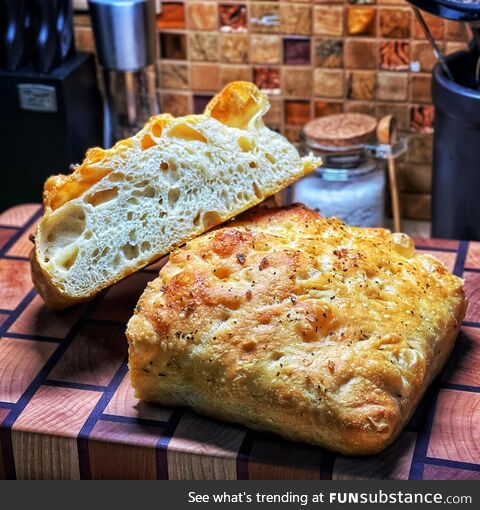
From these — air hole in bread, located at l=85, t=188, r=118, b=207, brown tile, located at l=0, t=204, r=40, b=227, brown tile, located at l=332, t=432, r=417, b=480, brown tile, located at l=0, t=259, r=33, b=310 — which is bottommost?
brown tile, located at l=332, t=432, r=417, b=480

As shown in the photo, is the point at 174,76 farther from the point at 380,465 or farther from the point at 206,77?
the point at 380,465

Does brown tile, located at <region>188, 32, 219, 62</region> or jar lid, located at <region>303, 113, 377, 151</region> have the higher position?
brown tile, located at <region>188, 32, 219, 62</region>

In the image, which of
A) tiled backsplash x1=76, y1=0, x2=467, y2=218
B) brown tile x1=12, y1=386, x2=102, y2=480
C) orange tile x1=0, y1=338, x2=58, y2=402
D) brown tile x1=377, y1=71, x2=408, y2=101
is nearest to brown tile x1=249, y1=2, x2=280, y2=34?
tiled backsplash x1=76, y1=0, x2=467, y2=218

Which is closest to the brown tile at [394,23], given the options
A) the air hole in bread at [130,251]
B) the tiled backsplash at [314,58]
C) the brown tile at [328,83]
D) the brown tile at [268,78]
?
the tiled backsplash at [314,58]

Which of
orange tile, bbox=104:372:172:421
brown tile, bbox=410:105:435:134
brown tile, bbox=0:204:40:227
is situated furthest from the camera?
brown tile, bbox=410:105:435:134

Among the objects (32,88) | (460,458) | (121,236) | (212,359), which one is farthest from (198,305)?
(32,88)

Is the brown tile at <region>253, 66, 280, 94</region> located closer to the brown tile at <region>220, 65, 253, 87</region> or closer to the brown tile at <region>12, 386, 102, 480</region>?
the brown tile at <region>220, 65, 253, 87</region>

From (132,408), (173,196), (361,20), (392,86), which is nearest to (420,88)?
(392,86)

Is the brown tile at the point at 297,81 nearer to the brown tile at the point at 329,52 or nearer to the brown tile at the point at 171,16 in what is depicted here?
the brown tile at the point at 329,52
